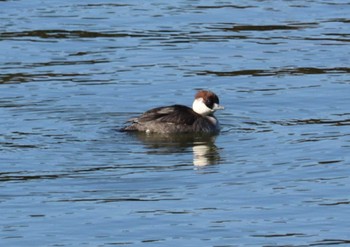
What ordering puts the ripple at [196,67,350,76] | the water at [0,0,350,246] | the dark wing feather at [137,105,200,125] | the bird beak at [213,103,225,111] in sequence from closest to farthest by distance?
1. the water at [0,0,350,246]
2. the dark wing feather at [137,105,200,125]
3. the bird beak at [213,103,225,111]
4. the ripple at [196,67,350,76]

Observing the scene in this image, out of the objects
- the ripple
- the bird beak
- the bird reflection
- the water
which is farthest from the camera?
the ripple

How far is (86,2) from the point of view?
29.7 meters

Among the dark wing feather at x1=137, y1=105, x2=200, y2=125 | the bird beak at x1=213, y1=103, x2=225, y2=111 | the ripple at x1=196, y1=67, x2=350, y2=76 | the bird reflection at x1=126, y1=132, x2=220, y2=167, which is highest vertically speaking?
the ripple at x1=196, y1=67, x2=350, y2=76

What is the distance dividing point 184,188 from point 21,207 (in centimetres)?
205

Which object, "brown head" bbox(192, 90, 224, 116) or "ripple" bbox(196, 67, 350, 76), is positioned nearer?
"brown head" bbox(192, 90, 224, 116)

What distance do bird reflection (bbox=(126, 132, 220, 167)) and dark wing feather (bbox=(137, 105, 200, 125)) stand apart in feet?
0.68

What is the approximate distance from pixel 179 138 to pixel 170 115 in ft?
1.18

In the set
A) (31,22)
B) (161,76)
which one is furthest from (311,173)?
(31,22)

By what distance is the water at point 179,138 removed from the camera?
562 inches

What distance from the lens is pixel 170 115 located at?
19.6 metres

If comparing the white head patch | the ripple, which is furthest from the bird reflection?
the ripple

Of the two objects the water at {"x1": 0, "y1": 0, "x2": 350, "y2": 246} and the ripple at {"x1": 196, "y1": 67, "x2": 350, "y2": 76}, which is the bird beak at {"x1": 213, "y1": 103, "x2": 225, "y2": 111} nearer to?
the water at {"x1": 0, "y1": 0, "x2": 350, "y2": 246}

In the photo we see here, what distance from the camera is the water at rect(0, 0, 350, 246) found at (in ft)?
46.8

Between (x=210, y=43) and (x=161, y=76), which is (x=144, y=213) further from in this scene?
(x=210, y=43)
